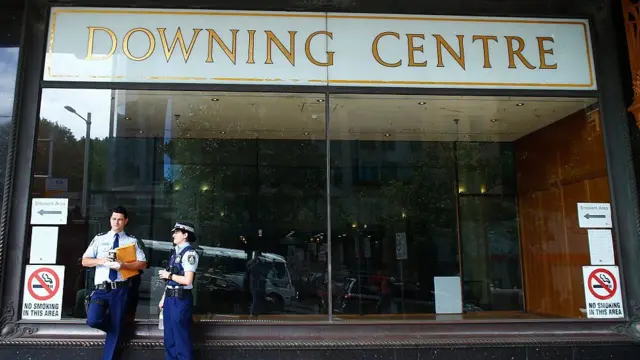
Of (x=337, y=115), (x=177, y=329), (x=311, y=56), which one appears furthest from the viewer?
(x=337, y=115)

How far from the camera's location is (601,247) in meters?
5.44

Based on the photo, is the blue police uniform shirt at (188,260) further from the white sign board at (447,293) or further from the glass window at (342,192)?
the white sign board at (447,293)

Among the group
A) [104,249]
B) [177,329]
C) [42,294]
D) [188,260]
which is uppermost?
[104,249]

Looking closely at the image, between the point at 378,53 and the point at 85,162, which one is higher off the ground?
the point at 378,53

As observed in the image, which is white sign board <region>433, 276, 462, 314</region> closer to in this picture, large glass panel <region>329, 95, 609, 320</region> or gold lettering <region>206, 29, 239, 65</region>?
large glass panel <region>329, 95, 609, 320</region>

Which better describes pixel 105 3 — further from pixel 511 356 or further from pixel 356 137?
pixel 511 356

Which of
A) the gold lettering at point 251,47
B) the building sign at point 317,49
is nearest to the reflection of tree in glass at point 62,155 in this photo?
the building sign at point 317,49

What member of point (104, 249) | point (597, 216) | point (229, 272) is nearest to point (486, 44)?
point (597, 216)

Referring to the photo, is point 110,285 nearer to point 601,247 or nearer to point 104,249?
point 104,249

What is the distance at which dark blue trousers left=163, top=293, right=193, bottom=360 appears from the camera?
4.43m

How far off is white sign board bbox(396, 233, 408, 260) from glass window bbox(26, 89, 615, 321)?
4cm

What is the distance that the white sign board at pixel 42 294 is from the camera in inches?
191

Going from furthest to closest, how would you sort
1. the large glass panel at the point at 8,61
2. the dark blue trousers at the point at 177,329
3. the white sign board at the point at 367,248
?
the white sign board at the point at 367,248 → the large glass panel at the point at 8,61 → the dark blue trousers at the point at 177,329

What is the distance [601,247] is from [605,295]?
52cm
